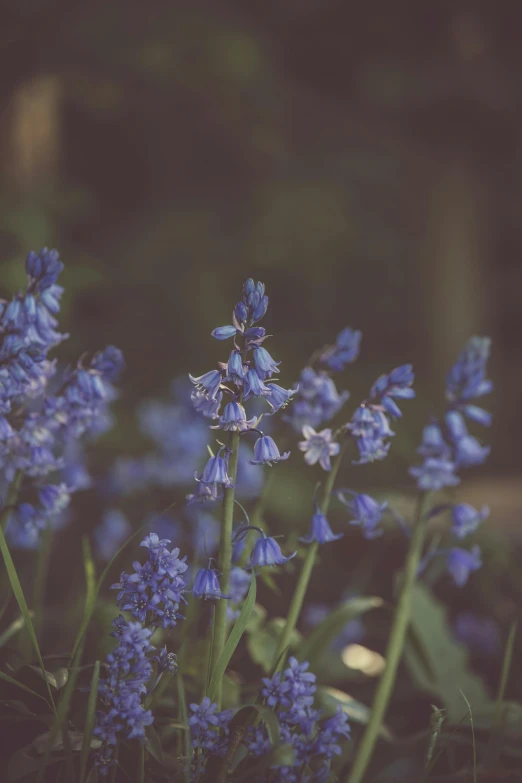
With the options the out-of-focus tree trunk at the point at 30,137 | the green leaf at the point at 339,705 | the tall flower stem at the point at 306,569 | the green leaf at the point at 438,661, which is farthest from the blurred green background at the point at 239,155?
the tall flower stem at the point at 306,569

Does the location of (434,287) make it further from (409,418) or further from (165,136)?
(165,136)

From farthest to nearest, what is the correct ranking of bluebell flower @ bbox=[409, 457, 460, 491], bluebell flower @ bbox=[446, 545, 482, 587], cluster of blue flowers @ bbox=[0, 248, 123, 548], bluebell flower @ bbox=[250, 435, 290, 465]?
bluebell flower @ bbox=[446, 545, 482, 587] → bluebell flower @ bbox=[409, 457, 460, 491] → cluster of blue flowers @ bbox=[0, 248, 123, 548] → bluebell flower @ bbox=[250, 435, 290, 465]

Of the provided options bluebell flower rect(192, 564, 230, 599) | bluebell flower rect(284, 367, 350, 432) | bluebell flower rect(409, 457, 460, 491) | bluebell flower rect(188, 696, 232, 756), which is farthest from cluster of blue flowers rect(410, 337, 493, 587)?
bluebell flower rect(188, 696, 232, 756)

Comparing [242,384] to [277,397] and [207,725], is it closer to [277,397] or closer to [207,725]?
[277,397]

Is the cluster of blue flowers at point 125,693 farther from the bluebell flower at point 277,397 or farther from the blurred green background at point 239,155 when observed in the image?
the blurred green background at point 239,155

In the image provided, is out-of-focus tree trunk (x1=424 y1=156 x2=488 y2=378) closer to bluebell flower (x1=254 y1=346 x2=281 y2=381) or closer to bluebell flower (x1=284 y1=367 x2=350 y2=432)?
bluebell flower (x1=284 y1=367 x2=350 y2=432)
